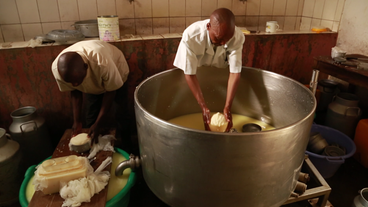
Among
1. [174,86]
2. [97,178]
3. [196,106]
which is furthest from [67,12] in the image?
[97,178]

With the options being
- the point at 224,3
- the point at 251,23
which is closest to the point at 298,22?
the point at 251,23

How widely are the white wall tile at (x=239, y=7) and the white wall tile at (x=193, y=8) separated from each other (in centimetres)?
46

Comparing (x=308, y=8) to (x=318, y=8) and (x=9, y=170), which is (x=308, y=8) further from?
(x=9, y=170)

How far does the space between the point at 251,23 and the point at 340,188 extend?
2.23 metres

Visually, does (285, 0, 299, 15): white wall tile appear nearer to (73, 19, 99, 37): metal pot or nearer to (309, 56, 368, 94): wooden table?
(309, 56, 368, 94): wooden table

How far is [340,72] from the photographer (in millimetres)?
2354

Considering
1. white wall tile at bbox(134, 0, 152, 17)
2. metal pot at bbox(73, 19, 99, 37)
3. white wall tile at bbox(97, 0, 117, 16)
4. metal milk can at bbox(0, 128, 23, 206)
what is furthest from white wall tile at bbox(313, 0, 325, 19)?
metal milk can at bbox(0, 128, 23, 206)

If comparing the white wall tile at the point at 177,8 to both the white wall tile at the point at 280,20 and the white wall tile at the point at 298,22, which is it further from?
the white wall tile at the point at 298,22

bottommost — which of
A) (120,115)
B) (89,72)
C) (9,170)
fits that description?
(9,170)

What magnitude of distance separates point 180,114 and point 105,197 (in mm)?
948

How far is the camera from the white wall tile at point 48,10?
258 centimetres

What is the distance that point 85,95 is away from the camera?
7.92 ft

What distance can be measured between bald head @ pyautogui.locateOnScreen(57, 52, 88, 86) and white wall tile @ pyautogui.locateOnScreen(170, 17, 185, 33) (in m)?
1.65

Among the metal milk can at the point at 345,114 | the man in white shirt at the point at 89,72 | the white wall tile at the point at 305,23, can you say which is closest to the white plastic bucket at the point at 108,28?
the man in white shirt at the point at 89,72
